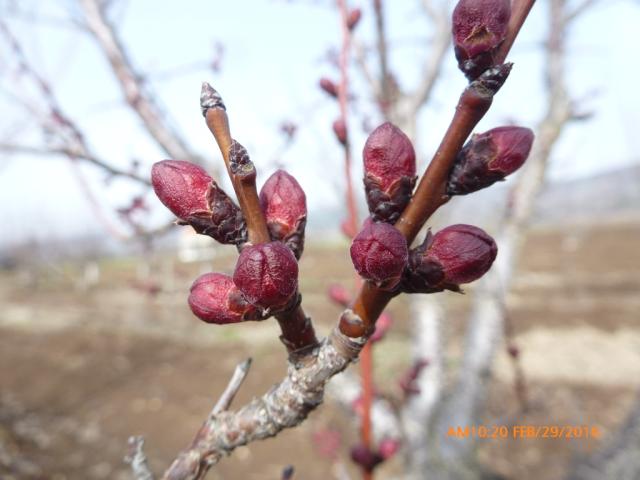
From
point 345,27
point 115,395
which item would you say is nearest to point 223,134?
point 345,27

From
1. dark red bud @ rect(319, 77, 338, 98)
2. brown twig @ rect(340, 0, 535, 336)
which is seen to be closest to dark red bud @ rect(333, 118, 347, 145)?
dark red bud @ rect(319, 77, 338, 98)

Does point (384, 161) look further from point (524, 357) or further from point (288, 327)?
point (524, 357)

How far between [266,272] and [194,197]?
6.0 inches

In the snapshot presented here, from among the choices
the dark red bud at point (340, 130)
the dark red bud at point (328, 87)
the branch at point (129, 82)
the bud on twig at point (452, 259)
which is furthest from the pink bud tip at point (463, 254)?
the branch at point (129, 82)

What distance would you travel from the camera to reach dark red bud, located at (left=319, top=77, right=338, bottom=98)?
1.45m

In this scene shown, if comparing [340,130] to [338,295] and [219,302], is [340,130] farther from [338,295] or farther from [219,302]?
[219,302]

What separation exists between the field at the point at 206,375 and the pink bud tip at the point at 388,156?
1728mm

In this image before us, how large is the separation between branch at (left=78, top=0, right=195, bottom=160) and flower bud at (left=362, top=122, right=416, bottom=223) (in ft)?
5.40

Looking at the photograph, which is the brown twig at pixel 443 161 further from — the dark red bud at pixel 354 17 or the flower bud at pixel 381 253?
the dark red bud at pixel 354 17

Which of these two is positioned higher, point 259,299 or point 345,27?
point 345,27

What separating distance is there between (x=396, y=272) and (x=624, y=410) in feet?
28.2

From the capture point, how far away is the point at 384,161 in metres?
0.61

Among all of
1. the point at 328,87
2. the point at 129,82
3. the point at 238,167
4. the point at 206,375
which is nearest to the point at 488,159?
the point at 238,167

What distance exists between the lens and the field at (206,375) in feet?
20.3
